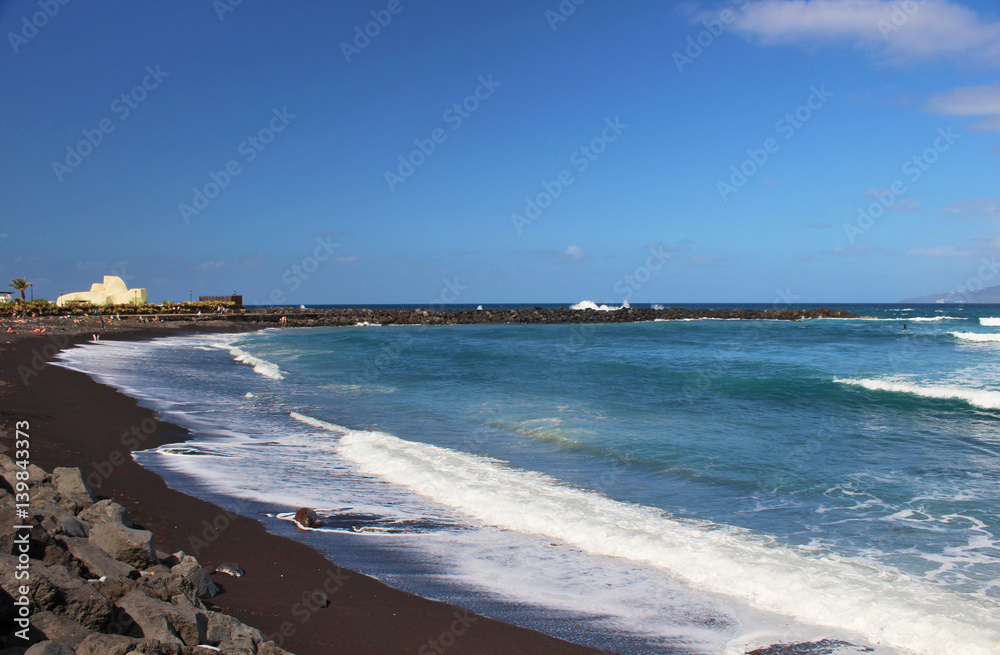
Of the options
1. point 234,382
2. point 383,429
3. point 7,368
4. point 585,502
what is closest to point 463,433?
point 383,429

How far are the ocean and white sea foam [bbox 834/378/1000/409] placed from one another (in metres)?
0.09

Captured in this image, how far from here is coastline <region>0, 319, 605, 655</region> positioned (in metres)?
4.57

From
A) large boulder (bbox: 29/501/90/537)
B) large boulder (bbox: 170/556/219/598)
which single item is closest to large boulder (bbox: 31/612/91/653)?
large boulder (bbox: 170/556/219/598)

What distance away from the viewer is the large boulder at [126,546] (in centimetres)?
461

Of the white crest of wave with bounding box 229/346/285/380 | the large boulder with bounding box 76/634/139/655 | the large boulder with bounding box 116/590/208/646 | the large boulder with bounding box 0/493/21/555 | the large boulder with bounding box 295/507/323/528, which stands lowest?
the large boulder with bounding box 295/507/323/528

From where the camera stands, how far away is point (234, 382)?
2097cm

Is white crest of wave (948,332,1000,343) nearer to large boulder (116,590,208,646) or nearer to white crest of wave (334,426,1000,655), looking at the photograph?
white crest of wave (334,426,1000,655)

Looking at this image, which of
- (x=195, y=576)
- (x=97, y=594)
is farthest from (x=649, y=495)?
(x=97, y=594)

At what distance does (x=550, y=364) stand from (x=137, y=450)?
1989cm

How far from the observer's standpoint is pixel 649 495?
867 cm

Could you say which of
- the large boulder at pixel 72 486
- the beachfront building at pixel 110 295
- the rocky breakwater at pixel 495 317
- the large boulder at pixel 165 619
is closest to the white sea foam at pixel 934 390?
the large boulder at pixel 165 619

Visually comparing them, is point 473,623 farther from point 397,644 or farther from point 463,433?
point 463,433

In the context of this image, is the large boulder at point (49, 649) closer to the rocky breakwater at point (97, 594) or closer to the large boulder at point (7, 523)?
the rocky breakwater at point (97, 594)

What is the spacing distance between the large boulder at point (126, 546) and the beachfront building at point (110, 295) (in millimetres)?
80000
